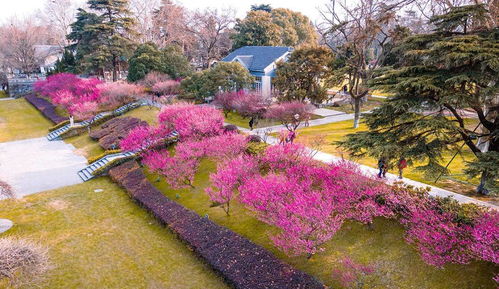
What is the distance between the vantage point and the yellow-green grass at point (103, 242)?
36.5 ft

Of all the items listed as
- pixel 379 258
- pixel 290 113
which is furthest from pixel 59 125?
pixel 379 258

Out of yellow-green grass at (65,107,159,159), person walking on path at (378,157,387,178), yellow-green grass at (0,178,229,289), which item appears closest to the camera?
yellow-green grass at (0,178,229,289)

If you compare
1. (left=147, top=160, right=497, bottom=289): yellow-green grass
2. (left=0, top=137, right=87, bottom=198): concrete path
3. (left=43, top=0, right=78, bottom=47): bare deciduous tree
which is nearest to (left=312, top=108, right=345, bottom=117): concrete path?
(left=147, top=160, right=497, bottom=289): yellow-green grass

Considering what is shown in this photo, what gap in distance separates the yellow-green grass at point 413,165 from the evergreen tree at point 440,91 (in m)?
0.82

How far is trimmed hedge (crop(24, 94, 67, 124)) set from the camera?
35.5 meters

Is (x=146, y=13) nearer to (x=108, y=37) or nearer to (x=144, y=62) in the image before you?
(x=108, y=37)

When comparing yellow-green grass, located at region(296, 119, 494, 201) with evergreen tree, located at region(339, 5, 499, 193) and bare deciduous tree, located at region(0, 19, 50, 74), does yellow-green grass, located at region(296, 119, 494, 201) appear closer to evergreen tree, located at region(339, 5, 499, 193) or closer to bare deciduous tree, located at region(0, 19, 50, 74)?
evergreen tree, located at region(339, 5, 499, 193)

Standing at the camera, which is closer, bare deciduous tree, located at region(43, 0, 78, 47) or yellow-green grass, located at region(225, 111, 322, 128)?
yellow-green grass, located at region(225, 111, 322, 128)

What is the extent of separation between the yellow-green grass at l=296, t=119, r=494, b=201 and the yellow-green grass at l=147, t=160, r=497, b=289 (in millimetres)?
2481

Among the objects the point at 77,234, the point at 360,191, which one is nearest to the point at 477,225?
the point at 360,191

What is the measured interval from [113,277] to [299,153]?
9.33m

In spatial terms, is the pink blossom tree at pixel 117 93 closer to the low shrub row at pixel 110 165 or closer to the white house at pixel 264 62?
the white house at pixel 264 62

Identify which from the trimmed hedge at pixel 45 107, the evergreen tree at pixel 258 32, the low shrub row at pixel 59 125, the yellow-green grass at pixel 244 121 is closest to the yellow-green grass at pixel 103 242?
the yellow-green grass at pixel 244 121

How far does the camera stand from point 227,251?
11617 millimetres
